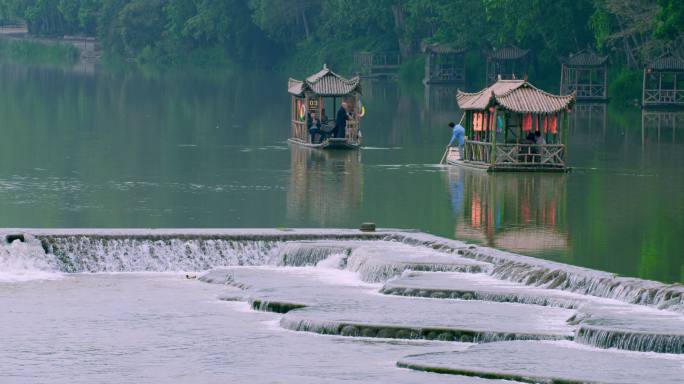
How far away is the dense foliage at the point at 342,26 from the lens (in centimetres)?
9575

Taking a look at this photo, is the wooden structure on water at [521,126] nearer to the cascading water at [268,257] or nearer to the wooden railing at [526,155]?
the wooden railing at [526,155]

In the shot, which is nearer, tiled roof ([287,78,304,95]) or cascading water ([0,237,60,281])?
cascading water ([0,237,60,281])

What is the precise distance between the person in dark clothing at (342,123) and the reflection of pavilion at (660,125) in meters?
12.3

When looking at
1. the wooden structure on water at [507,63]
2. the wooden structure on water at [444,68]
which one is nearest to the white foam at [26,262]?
the wooden structure on water at [507,63]

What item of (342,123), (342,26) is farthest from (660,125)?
(342,26)

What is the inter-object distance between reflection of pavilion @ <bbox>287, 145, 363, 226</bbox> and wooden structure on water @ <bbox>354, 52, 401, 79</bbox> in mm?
69469

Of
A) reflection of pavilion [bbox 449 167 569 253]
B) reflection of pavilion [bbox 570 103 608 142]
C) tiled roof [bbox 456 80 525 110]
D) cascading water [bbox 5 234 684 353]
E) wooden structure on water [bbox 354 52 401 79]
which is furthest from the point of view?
wooden structure on water [bbox 354 52 401 79]

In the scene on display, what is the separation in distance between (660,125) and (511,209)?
3541 centimetres

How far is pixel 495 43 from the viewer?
370ft

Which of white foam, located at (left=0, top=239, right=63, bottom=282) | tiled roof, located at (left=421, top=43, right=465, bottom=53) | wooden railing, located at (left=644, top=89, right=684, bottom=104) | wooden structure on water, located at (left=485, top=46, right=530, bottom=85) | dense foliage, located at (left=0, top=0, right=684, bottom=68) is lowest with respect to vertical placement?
white foam, located at (left=0, top=239, right=63, bottom=282)

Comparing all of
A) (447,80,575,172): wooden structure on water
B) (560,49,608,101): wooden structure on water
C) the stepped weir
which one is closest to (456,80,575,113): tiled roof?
(447,80,575,172): wooden structure on water

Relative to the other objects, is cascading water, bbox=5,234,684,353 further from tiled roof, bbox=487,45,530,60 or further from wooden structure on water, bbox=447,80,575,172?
tiled roof, bbox=487,45,530,60

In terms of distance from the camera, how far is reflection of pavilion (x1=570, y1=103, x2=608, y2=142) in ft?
237

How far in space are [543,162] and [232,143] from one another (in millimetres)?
17235
